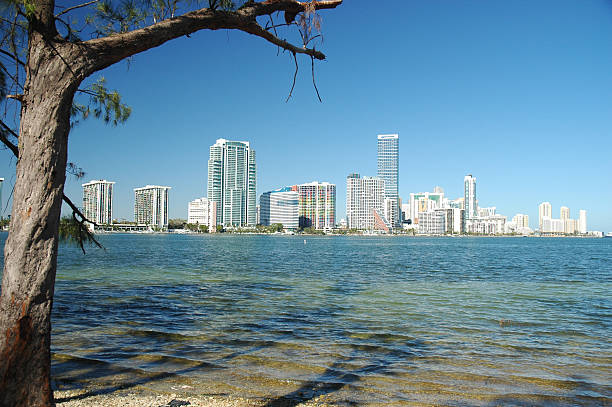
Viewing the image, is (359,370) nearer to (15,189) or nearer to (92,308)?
(15,189)

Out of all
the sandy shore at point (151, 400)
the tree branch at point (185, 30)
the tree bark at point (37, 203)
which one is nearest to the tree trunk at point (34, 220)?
the tree bark at point (37, 203)

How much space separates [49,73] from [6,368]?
7.60 feet

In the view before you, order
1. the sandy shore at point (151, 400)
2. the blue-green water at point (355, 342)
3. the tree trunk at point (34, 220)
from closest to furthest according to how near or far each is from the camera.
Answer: the tree trunk at point (34, 220) → the sandy shore at point (151, 400) → the blue-green water at point (355, 342)

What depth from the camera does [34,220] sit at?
3.26 meters

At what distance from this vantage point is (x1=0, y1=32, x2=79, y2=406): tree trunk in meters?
3.27

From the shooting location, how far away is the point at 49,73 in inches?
132

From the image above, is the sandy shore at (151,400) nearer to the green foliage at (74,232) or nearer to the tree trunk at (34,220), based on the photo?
the tree trunk at (34,220)

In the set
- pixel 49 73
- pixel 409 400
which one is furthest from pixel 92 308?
pixel 49 73


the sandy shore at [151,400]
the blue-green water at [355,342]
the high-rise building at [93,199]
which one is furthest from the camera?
the high-rise building at [93,199]

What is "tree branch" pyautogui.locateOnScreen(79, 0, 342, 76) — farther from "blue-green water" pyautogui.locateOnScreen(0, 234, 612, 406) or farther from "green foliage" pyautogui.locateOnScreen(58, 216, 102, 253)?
"blue-green water" pyautogui.locateOnScreen(0, 234, 612, 406)

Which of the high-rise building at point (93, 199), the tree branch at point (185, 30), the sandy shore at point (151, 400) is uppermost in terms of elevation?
the tree branch at point (185, 30)

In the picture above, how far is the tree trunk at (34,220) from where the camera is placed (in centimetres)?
327

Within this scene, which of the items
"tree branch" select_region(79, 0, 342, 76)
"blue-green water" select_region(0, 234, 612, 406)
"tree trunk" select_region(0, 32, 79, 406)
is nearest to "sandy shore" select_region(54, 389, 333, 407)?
"blue-green water" select_region(0, 234, 612, 406)

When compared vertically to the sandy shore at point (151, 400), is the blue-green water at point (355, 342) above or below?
below
